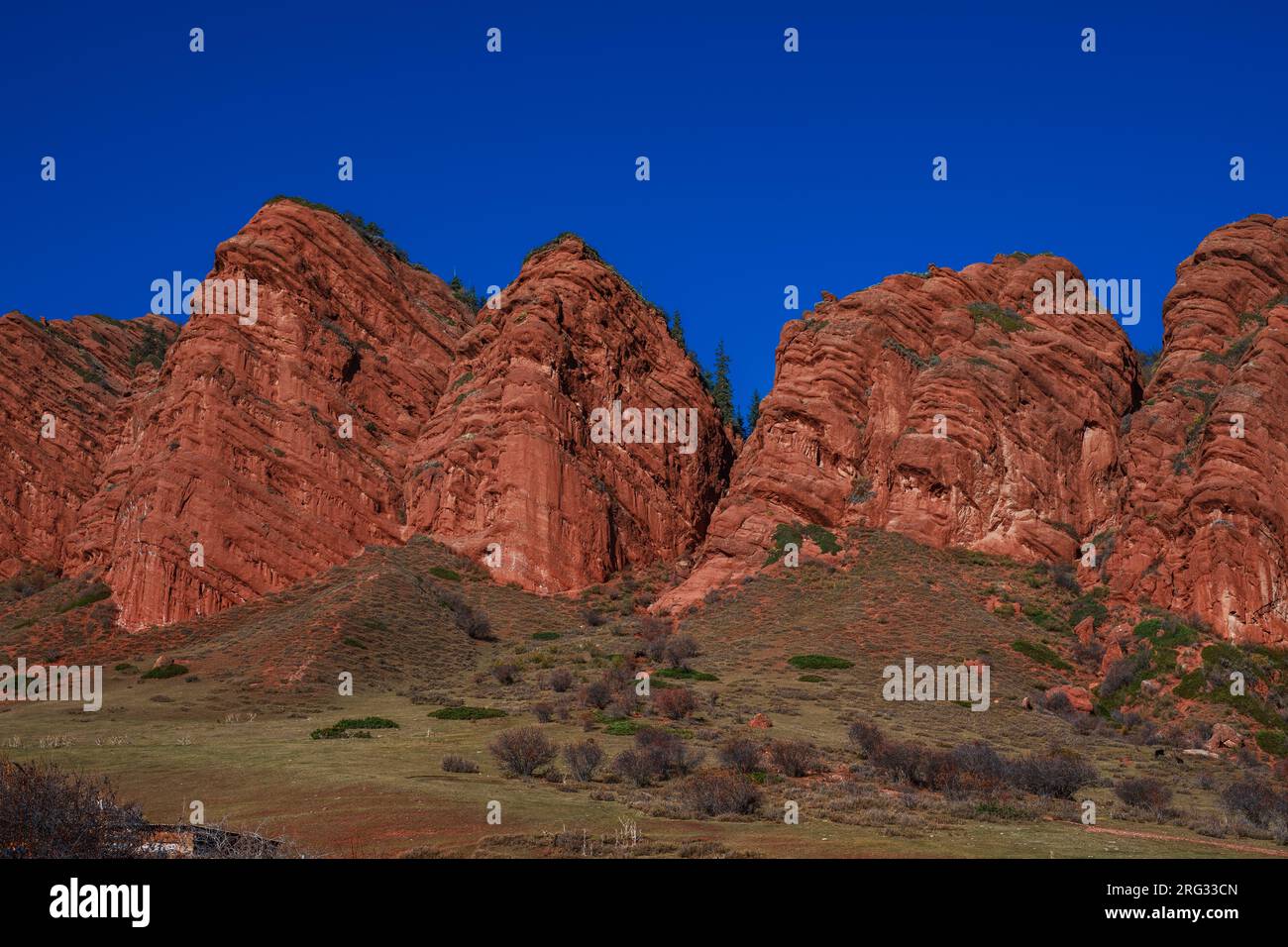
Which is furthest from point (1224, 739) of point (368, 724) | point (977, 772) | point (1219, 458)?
point (368, 724)

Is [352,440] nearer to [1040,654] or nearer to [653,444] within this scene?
[653,444]

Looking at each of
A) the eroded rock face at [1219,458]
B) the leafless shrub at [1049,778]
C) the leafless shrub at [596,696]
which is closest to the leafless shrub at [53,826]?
the leafless shrub at [1049,778]

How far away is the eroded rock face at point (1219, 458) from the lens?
57719 mm

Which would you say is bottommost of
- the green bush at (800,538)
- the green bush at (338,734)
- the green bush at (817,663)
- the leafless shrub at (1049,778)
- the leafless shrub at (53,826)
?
the leafless shrub at (1049,778)

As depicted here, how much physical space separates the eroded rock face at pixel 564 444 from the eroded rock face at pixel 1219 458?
114 feet

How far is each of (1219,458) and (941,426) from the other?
16844 millimetres

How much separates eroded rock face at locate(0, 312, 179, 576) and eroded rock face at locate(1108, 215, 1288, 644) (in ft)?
258

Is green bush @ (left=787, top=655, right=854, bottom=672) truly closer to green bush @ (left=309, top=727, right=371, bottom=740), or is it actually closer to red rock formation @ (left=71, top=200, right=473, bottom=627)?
green bush @ (left=309, top=727, right=371, bottom=740)

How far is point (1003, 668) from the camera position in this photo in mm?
55062

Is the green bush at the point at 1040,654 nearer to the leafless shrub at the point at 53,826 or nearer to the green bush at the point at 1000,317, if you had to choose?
the green bush at the point at 1000,317

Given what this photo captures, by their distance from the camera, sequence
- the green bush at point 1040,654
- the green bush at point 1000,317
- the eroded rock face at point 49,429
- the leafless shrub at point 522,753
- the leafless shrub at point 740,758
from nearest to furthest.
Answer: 1. the leafless shrub at point 522,753
2. the leafless shrub at point 740,758
3. the green bush at point 1040,654
4. the green bush at point 1000,317
5. the eroded rock face at point 49,429

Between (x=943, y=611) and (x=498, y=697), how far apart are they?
27.2 meters
